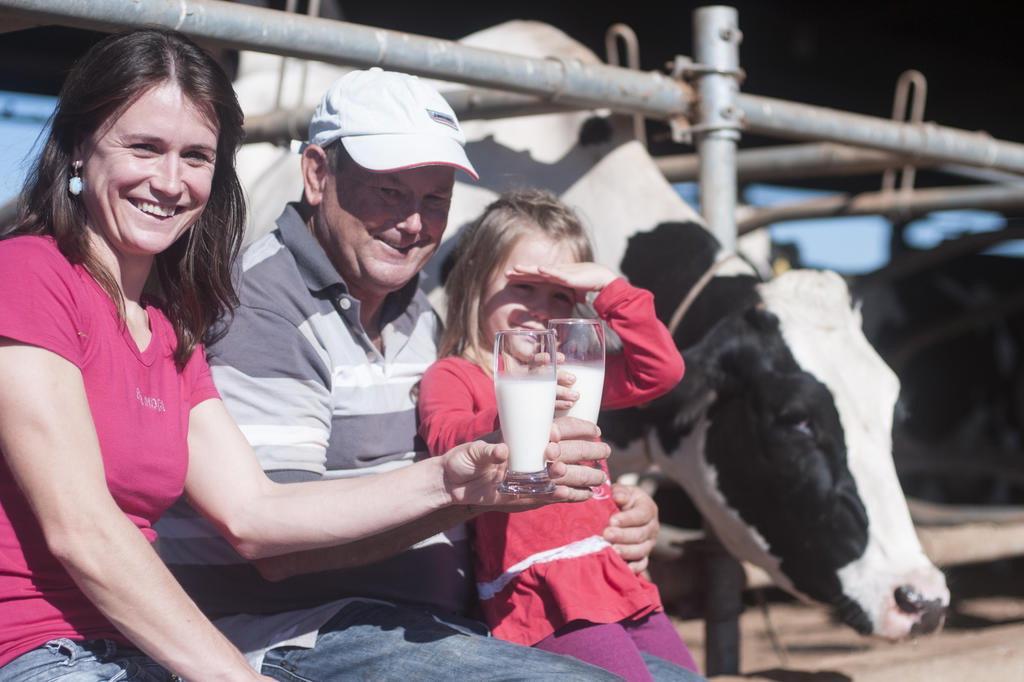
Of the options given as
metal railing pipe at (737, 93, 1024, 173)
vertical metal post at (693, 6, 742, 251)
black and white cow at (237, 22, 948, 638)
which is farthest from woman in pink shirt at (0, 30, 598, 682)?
metal railing pipe at (737, 93, 1024, 173)

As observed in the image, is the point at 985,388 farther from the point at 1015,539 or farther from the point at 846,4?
the point at 1015,539

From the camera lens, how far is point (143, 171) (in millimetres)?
1579

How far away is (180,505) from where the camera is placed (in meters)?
1.82

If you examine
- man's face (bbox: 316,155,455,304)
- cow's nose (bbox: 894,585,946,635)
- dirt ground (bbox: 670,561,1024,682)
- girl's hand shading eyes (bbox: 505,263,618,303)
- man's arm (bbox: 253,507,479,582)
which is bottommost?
dirt ground (bbox: 670,561,1024,682)

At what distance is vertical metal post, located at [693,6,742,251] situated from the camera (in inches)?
121

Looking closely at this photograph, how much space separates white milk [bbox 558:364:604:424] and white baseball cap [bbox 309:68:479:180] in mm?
458

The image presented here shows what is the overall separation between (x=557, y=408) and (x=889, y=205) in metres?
3.41

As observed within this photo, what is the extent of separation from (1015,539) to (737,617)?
1.37 m

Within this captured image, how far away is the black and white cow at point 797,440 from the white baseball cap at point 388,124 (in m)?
1.11

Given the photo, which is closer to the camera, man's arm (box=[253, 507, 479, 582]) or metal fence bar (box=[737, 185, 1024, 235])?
man's arm (box=[253, 507, 479, 582])

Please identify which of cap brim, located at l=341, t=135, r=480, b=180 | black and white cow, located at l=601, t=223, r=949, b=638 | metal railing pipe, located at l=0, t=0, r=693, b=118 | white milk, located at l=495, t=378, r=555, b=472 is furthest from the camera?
black and white cow, located at l=601, t=223, r=949, b=638

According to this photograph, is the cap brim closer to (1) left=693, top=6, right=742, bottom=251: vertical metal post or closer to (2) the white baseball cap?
(2) the white baseball cap

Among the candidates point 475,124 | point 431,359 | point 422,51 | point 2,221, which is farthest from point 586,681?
point 2,221

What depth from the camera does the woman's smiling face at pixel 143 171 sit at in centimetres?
157
